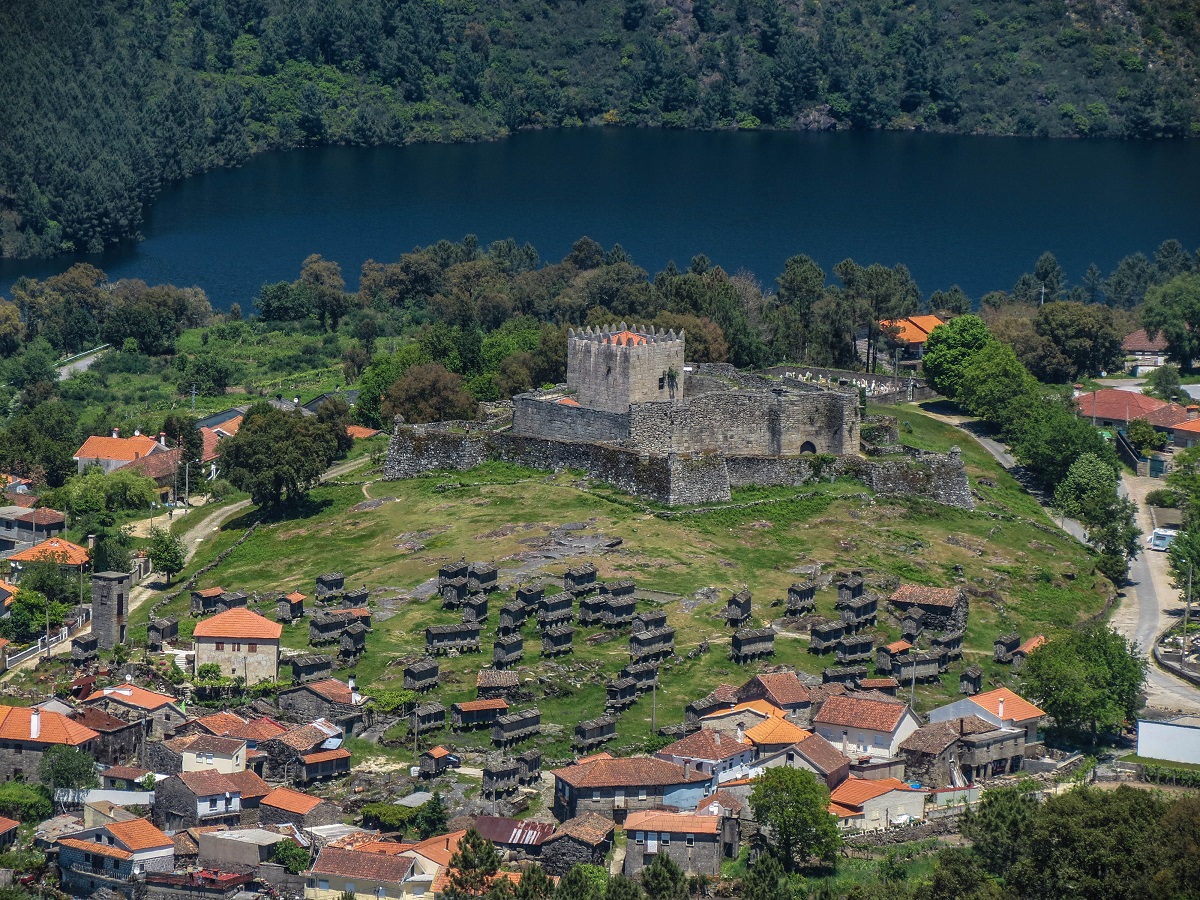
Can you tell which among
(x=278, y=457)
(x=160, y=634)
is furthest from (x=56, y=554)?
(x=160, y=634)

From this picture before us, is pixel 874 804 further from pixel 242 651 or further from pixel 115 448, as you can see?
pixel 115 448

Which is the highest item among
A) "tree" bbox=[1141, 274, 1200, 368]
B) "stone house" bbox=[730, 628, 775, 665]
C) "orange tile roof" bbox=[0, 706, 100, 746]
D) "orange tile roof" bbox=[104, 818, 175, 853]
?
"tree" bbox=[1141, 274, 1200, 368]

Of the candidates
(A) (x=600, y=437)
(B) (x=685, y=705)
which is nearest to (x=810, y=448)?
(A) (x=600, y=437)

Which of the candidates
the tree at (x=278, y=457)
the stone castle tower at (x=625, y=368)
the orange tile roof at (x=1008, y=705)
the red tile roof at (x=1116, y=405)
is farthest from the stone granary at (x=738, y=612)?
the red tile roof at (x=1116, y=405)

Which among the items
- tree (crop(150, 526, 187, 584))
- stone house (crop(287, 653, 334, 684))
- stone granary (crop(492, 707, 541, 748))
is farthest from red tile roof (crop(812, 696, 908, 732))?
tree (crop(150, 526, 187, 584))

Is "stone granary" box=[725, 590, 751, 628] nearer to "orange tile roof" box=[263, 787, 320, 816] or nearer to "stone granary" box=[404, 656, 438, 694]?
"stone granary" box=[404, 656, 438, 694]

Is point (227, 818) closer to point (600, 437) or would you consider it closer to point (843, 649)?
point (843, 649)
